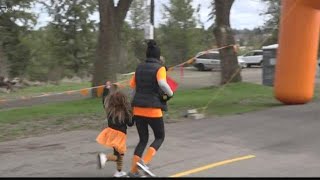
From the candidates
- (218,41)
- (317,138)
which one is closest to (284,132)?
(317,138)

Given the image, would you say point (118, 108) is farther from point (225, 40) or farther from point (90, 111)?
point (225, 40)

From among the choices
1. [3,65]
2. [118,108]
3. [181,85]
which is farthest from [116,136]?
[3,65]

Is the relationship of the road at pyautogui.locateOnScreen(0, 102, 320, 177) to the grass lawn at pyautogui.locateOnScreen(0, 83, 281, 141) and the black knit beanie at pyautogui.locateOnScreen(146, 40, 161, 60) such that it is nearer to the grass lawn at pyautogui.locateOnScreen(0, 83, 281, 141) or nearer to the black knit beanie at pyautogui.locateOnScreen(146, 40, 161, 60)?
the grass lawn at pyautogui.locateOnScreen(0, 83, 281, 141)

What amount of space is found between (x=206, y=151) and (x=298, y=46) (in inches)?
209

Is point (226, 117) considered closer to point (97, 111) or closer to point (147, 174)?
point (97, 111)

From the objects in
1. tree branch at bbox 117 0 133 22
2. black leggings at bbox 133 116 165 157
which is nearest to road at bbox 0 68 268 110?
tree branch at bbox 117 0 133 22

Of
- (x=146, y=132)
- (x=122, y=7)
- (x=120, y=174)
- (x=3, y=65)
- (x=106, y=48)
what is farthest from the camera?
(x=3, y=65)

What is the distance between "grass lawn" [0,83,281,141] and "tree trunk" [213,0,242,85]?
64.5 inches

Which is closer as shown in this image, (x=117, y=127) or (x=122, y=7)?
(x=117, y=127)

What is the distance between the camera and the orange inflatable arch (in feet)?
43.9

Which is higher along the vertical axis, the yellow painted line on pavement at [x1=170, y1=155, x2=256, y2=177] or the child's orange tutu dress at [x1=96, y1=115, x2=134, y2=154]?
the child's orange tutu dress at [x1=96, y1=115, x2=134, y2=154]

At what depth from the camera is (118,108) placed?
7.49m

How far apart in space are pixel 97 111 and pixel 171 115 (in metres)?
2.26

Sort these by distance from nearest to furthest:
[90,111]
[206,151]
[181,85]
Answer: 1. [206,151]
2. [90,111]
3. [181,85]
